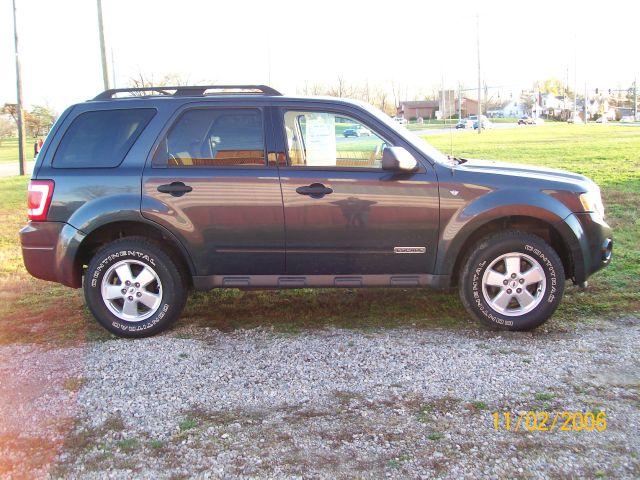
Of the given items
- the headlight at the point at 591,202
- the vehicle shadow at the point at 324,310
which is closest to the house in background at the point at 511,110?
the vehicle shadow at the point at 324,310

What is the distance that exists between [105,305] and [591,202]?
4.06 meters

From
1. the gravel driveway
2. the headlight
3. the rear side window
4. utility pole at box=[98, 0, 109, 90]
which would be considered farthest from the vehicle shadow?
utility pole at box=[98, 0, 109, 90]

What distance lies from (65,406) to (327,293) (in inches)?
119

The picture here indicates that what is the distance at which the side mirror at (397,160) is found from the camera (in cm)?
479

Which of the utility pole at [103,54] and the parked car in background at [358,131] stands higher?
the utility pole at [103,54]

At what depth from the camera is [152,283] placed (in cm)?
509

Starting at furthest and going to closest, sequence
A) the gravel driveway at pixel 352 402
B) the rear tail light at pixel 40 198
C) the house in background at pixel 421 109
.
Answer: the house in background at pixel 421 109 < the rear tail light at pixel 40 198 < the gravel driveway at pixel 352 402

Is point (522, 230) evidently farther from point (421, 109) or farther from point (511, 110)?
point (511, 110)

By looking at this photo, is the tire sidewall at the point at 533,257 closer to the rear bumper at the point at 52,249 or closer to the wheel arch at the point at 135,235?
the wheel arch at the point at 135,235

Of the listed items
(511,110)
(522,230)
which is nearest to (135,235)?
(522,230)

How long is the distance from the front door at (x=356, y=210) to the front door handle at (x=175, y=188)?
78cm

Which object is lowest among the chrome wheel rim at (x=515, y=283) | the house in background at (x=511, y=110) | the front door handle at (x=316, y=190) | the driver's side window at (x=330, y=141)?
the chrome wheel rim at (x=515, y=283)

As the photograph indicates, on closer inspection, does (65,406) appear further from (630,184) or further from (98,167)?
(630,184)

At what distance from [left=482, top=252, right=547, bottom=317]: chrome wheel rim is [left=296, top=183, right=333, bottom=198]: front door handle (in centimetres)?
143
